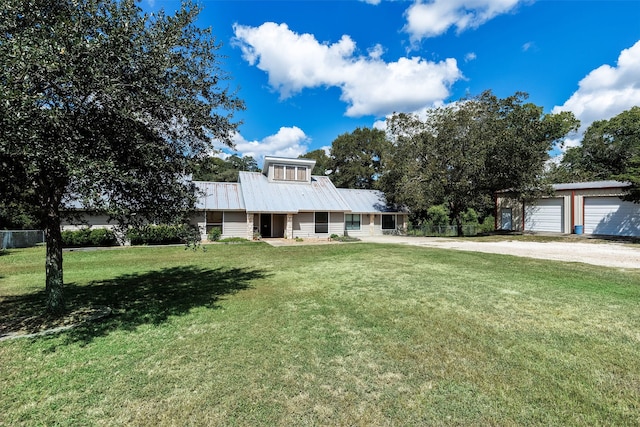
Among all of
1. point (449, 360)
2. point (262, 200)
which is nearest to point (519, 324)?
point (449, 360)

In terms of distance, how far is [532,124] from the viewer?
2173 centimetres

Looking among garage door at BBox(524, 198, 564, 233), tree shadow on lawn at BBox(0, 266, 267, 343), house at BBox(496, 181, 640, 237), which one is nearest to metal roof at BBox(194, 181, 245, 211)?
tree shadow on lawn at BBox(0, 266, 267, 343)

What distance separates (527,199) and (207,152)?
25.3 meters

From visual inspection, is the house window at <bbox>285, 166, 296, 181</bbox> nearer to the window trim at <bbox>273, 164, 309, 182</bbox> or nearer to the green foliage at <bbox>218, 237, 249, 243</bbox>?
the window trim at <bbox>273, 164, 309, 182</bbox>

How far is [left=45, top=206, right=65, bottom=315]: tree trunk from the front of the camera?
5480mm

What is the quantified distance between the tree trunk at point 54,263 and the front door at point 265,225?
683 inches

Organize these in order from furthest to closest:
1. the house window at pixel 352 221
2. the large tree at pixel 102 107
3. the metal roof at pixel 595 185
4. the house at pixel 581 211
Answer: the house window at pixel 352 221, the metal roof at pixel 595 185, the house at pixel 581 211, the large tree at pixel 102 107

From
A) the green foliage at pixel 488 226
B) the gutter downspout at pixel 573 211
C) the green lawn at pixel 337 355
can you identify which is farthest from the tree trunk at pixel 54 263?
the green foliage at pixel 488 226

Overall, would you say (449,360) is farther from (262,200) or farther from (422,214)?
(422,214)

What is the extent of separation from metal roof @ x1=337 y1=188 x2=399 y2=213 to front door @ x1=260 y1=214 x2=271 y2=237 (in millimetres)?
6577

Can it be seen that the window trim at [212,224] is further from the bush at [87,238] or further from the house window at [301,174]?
the house window at [301,174]

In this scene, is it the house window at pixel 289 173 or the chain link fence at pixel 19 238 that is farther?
the house window at pixel 289 173

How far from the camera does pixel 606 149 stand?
110ft

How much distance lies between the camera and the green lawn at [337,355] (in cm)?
284
